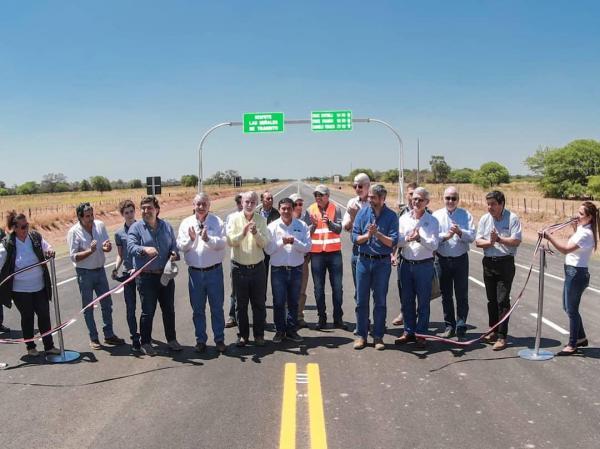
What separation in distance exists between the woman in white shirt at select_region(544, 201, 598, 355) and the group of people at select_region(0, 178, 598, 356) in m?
0.01

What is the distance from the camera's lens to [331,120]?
2930 cm

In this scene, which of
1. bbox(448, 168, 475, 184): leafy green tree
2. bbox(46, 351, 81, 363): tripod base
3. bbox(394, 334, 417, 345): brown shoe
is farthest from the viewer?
bbox(448, 168, 475, 184): leafy green tree

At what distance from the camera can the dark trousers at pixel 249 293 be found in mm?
6352

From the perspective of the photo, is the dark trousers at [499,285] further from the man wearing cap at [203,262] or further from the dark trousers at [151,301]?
the dark trousers at [151,301]

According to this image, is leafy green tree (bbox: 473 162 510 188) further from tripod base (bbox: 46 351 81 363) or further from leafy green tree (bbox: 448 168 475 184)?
tripod base (bbox: 46 351 81 363)

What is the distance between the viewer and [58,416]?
4391 mm

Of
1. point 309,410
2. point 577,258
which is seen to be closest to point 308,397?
point 309,410

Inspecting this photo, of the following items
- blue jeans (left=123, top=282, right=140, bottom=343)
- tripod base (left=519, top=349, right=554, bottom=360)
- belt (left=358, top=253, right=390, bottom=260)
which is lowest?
tripod base (left=519, top=349, right=554, bottom=360)

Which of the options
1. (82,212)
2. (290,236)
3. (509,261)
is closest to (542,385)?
(509,261)

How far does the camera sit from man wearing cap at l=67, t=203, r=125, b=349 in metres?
6.34

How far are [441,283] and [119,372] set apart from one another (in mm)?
4176

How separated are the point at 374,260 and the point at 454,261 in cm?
120

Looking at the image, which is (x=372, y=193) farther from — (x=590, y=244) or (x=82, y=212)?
(x=82, y=212)

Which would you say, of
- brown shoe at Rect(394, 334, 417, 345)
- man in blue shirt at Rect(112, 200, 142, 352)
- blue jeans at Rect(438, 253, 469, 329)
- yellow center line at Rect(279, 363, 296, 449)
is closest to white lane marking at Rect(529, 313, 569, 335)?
blue jeans at Rect(438, 253, 469, 329)
